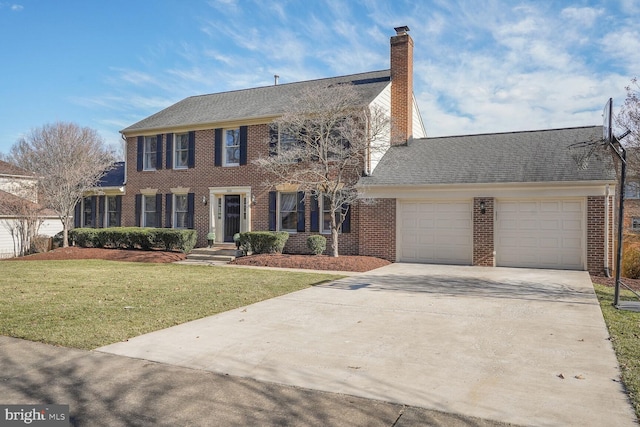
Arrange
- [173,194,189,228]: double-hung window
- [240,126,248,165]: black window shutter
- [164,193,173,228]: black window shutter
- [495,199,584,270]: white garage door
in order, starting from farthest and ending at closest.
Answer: [164,193,173,228]: black window shutter < [173,194,189,228]: double-hung window < [240,126,248,165]: black window shutter < [495,199,584,270]: white garage door

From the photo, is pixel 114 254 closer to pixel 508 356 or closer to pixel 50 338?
pixel 50 338

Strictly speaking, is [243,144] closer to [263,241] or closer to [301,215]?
[301,215]

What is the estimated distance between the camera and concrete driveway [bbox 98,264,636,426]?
161 inches

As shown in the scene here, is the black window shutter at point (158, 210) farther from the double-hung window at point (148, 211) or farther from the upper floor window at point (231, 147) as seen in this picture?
the upper floor window at point (231, 147)

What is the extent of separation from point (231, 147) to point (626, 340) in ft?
52.1

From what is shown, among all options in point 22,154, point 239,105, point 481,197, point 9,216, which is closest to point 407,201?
point 481,197

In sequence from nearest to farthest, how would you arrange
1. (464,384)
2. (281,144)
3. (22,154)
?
(464,384) < (281,144) < (22,154)

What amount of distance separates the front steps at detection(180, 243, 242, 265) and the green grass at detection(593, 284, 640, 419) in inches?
455

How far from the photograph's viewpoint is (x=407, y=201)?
15.9m

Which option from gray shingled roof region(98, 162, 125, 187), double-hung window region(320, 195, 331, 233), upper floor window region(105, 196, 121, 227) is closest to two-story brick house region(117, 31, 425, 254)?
double-hung window region(320, 195, 331, 233)

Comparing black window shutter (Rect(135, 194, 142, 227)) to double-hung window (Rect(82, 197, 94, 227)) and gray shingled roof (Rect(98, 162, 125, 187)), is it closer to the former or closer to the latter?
gray shingled roof (Rect(98, 162, 125, 187))

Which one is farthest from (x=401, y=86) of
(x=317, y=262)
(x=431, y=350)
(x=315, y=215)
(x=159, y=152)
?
(x=431, y=350)

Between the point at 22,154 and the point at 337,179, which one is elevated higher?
the point at 22,154

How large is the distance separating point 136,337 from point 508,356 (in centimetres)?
465
